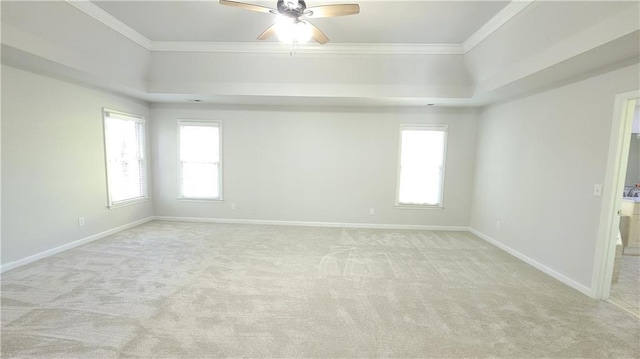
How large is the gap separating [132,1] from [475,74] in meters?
4.60

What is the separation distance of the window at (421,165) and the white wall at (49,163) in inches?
206

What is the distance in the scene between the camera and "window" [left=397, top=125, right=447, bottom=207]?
5.07 m

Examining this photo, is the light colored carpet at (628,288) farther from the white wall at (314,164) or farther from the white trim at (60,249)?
the white trim at (60,249)

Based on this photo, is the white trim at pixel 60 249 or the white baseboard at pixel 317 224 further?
the white baseboard at pixel 317 224

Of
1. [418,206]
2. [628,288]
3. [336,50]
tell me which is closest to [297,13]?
[336,50]

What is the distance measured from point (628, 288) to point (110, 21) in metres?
7.00

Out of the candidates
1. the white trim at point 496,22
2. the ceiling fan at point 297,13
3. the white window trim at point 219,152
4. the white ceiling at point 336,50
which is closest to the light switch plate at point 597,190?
the white ceiling at point 336,50

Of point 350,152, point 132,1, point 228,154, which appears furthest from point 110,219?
point 350,152

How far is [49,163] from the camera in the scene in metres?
3.48

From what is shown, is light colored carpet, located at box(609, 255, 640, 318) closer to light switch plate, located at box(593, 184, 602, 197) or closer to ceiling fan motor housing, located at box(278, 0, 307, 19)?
light switch plate, located at box(593, 184, 602, 197)

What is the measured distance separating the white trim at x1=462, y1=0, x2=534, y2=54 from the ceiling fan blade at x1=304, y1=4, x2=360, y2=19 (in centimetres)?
183

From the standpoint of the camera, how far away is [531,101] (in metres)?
3.64

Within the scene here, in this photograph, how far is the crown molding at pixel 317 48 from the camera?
3875 millimetres

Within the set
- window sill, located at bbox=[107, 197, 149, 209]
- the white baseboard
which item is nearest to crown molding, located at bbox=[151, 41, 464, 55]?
window sill, located at bbox=[107, 197, 149, 209]
